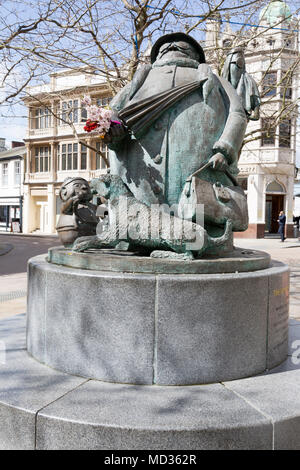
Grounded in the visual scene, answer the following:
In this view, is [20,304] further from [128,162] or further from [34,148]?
[34,148]

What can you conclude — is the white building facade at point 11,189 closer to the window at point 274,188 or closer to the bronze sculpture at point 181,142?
the window at point 274,188

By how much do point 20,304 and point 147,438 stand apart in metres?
5.33

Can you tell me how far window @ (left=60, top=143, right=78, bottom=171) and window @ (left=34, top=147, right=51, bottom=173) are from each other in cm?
184

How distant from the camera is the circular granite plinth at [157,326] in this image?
10.1 feet

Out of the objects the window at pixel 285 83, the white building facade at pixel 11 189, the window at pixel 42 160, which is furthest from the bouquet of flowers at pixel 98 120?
the white building facade at pixel 11 189

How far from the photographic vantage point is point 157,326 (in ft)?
10.1

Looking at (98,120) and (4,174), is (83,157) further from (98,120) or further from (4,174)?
(98,120)

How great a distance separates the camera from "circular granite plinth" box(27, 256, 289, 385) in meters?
3.09

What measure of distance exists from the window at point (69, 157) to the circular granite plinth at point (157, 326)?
32.7m

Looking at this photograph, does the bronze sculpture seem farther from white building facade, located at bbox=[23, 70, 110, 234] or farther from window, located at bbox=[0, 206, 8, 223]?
window, located at bbox=[0, 206, 8, 223]

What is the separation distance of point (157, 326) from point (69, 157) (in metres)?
33.7

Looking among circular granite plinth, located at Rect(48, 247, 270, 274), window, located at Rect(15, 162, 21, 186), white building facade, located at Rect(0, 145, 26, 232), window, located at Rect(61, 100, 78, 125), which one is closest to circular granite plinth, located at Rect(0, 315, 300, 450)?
circular granite plinth, located at Rect(48, 247, 270, 274)

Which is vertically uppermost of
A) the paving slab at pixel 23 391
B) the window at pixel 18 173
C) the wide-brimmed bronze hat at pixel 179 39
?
the window at pixel 18 173
